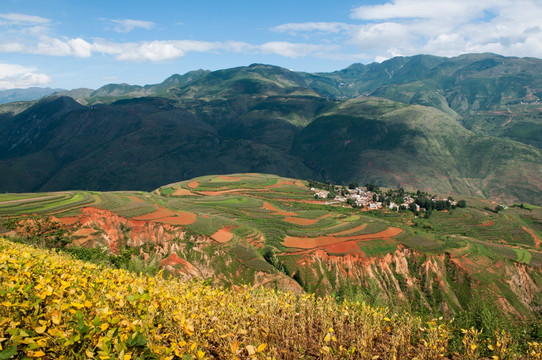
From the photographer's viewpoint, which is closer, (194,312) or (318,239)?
(194,312)

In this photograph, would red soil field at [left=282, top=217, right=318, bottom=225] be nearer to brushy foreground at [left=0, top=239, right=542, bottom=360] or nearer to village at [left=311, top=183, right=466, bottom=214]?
village at [left=311, top=183, right=466, bottom=214]

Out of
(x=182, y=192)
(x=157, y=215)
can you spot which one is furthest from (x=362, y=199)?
(x=157, y=215)

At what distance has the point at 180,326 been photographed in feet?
21.7

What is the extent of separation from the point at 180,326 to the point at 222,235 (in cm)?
5992

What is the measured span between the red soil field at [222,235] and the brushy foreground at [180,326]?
53.5 meters

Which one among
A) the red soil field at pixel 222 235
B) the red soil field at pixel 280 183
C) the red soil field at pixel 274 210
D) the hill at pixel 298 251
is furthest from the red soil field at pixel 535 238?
the red soil field at pixel 222 235

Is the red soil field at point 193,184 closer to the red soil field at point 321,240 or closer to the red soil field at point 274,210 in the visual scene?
the red soil field at point 274,210

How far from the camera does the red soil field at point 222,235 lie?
63088mm

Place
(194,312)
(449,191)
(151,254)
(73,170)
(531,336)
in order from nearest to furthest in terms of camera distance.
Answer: (194,312) < (531,336) < (151,254) < (449,191) < (73,170)

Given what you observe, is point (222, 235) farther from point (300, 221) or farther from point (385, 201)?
point (385, 201)

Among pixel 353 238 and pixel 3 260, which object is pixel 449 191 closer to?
pixel 353 238

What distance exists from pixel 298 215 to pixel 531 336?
78391 mm

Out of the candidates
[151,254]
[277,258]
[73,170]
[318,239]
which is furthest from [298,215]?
[73,170]

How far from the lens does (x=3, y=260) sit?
8.49 meters
